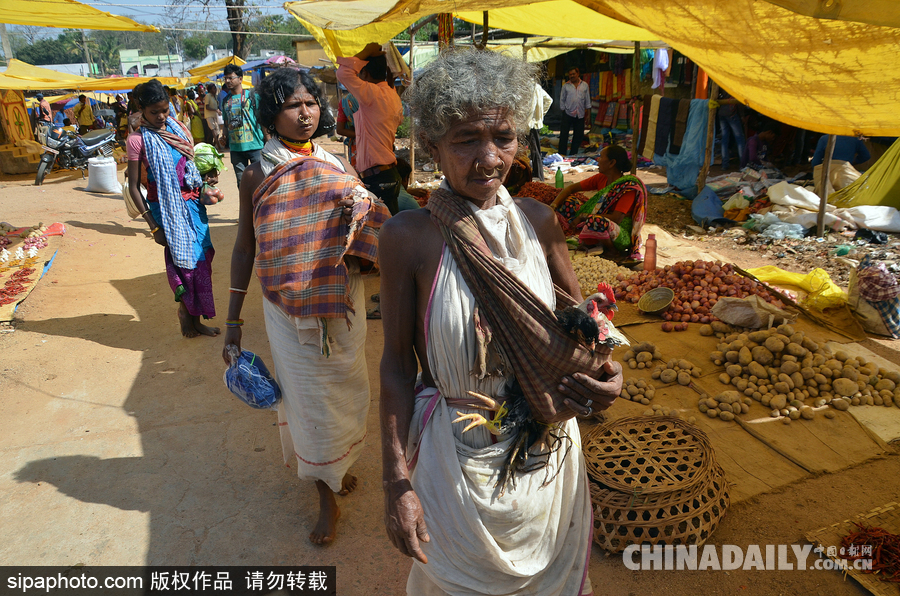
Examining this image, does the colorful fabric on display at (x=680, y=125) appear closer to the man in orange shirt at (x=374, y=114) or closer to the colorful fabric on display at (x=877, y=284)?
the colorful fabric on display at (x=877, y=284)

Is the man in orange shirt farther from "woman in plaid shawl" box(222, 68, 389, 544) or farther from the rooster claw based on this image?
the rooster claw

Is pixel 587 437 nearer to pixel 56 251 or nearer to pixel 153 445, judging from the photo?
pixel 153 445

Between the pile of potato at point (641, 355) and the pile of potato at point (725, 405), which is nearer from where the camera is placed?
the pile of potato at point (725, 405)

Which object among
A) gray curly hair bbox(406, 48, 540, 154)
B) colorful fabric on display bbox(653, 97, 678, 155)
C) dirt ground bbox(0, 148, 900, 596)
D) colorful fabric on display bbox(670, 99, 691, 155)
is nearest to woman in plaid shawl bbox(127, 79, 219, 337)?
dirt ground bbox(0, 148, 900, 596)

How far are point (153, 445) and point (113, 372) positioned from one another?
4.12ft

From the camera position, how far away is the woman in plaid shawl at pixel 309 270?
7.57 feet

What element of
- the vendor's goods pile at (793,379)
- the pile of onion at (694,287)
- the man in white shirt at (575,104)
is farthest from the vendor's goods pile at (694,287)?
the man in white shirt at (575,104)

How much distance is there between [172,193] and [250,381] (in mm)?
2639

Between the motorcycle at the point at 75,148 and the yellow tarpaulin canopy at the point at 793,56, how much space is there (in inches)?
573

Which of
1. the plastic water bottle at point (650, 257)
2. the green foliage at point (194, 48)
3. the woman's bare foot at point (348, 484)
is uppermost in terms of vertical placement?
the green foliage at point (194, 48)

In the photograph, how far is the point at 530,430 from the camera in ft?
4.85

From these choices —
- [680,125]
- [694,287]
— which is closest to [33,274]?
[694,287]

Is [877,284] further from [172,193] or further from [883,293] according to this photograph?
[172,193]

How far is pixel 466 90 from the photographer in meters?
1.34
